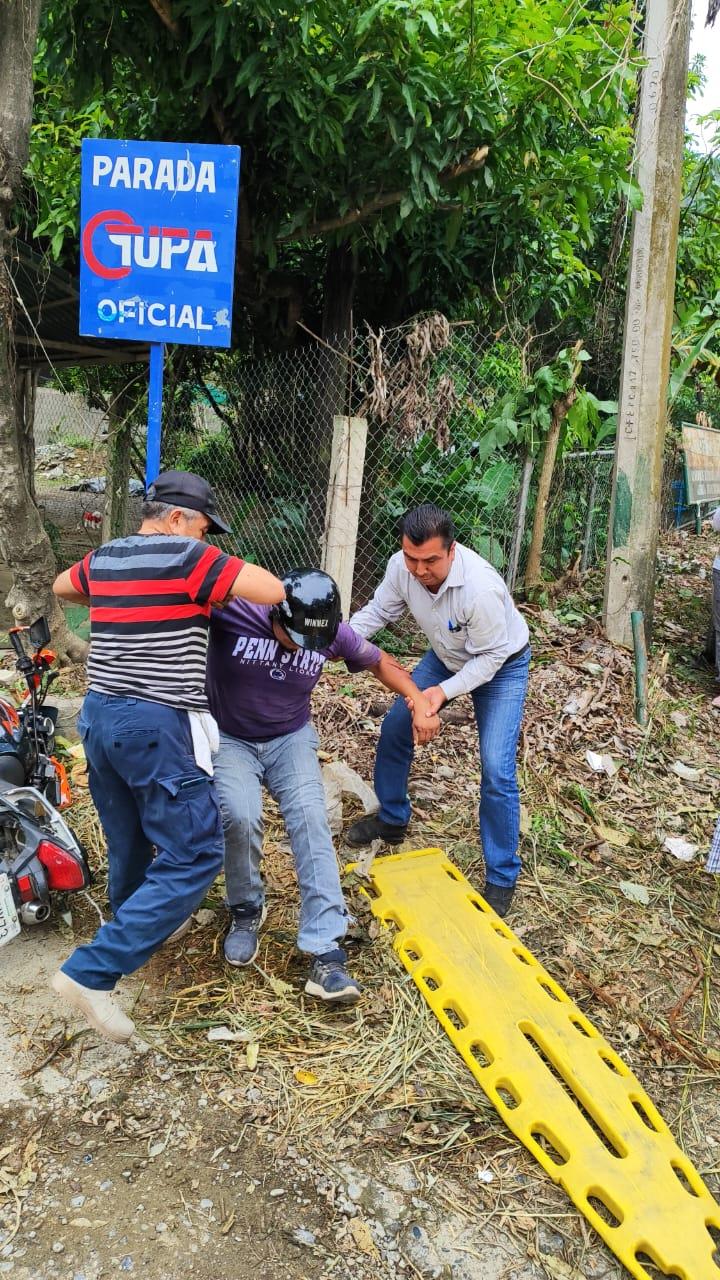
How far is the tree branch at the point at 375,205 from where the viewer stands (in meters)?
5.36

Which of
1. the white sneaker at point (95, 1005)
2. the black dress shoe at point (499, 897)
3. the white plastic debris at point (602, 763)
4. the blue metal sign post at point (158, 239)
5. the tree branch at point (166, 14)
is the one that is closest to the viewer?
the white sneaker at point (95, 1005)

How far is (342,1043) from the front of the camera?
271 cm

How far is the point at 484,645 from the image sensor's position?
11.2ft

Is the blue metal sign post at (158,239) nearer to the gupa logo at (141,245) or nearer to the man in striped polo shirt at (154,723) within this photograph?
the gupa logo at (141,245)

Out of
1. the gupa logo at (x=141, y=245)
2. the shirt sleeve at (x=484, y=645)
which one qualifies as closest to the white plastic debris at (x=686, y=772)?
the shirt sleeve at (x=484, y=645)

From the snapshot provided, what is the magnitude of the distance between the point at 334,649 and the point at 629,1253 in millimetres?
1995

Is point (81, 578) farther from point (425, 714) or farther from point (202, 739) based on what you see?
point (425, 714)

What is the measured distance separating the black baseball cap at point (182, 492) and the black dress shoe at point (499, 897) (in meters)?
1.96

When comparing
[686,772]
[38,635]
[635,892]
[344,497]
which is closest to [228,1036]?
[38,635]

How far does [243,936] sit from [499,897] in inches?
45.2

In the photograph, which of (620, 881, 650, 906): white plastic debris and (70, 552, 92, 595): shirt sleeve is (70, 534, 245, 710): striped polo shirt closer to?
(70, 552, 92, 595): shirt sleeve

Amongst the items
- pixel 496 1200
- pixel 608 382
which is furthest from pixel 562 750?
pixel 608 382

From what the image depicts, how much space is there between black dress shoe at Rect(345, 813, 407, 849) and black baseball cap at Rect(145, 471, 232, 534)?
1.88 metres

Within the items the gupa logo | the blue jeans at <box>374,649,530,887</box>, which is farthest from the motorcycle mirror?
the gupa logo
